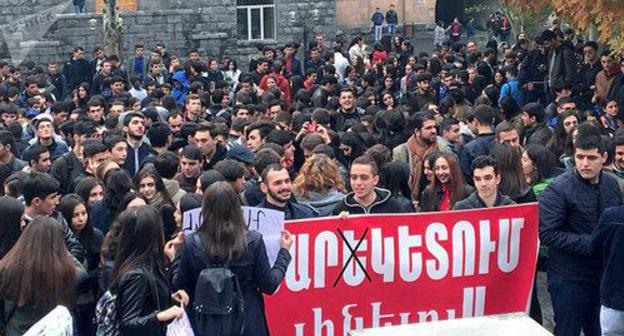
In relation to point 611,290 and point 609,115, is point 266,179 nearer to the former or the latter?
point 611,290

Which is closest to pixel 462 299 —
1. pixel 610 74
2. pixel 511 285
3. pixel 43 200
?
pixel 511 285

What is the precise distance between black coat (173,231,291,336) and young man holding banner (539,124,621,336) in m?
2.03

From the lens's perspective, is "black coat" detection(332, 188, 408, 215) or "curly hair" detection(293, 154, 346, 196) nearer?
"black coat" detection(332, 188, 408, 215)

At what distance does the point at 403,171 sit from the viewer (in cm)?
959

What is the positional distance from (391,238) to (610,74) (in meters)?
9.19

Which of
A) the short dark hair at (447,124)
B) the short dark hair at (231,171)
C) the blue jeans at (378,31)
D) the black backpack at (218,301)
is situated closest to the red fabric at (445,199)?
the short dark hair at (231,171)

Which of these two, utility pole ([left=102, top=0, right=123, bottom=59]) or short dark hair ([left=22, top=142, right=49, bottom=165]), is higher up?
utility pole ([left=102, top=0, right=123, bottom=59])

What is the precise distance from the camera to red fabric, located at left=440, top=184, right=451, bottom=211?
30.6 feet

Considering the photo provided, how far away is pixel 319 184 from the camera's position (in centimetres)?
919

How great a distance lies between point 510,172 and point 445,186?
1.81ft

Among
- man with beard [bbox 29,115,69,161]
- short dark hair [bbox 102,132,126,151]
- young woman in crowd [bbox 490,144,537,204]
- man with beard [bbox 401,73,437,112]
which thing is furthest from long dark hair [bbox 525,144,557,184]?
man with beard [bbox 401,73,437,112]

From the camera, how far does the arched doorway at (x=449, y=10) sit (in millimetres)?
40719

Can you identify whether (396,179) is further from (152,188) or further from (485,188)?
(152,188)

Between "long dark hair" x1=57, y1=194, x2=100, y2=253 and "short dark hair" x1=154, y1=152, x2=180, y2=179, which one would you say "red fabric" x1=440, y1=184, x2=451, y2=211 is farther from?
"long dark hair" x1=57, y1=194, x2=100, y2=253
